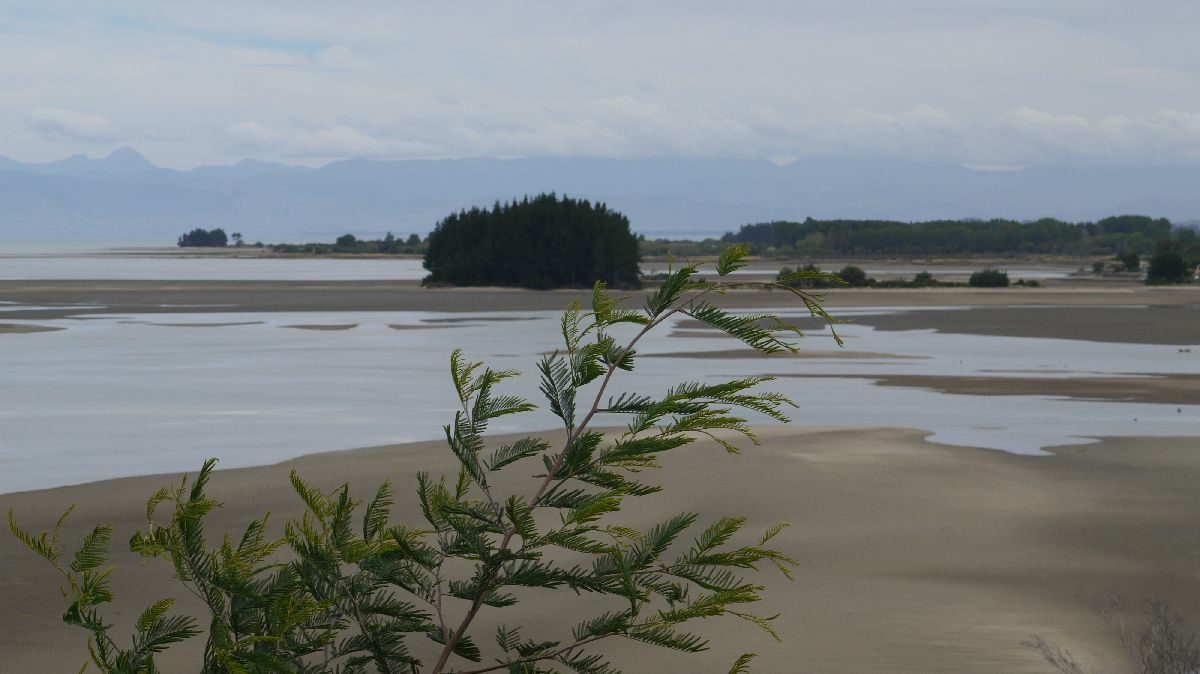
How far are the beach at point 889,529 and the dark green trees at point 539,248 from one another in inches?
1835

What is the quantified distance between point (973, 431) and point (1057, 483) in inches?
179

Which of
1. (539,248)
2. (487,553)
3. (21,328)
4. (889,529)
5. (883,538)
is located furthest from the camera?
(539,248)

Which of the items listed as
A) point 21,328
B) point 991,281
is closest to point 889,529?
point 21,328

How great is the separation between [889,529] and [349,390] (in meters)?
14.8

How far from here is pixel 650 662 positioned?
944 centimetres

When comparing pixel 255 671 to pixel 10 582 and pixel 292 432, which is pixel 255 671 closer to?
pixel 10 582

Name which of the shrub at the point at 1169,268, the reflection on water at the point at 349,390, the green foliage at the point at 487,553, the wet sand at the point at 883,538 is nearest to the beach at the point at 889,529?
the wet sand at the point at 883,538

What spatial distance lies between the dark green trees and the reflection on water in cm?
3031

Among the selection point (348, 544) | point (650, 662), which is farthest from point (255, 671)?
point (650, 662)

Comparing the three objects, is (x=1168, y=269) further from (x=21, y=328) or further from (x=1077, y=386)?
(x=21, y=328)

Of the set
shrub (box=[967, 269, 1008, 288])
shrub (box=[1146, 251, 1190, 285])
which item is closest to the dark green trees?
shrub (box=[967, 269, 1008, 288])

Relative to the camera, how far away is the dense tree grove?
158 m

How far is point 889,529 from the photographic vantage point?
44.4 feet

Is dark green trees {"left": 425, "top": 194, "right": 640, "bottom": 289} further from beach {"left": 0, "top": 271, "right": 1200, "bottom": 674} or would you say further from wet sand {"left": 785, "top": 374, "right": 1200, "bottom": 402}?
beach {"left": 0, "top": 271, "right": 1200, "bottom": 674}
